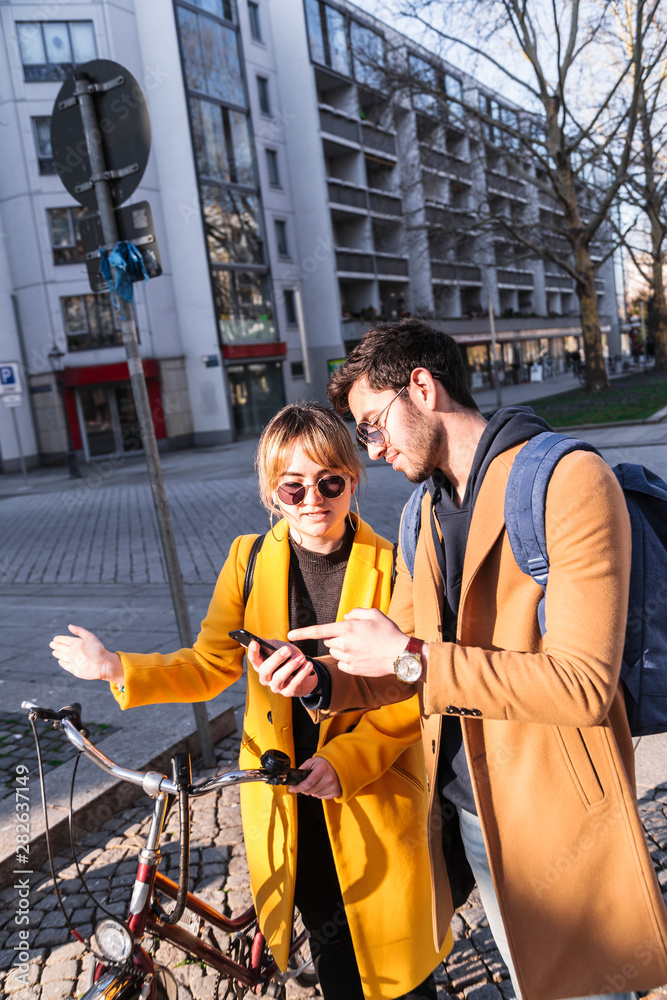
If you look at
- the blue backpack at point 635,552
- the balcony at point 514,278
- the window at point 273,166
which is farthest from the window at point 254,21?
the blue backpack at point 635,552

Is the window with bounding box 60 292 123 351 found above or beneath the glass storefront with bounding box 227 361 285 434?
above

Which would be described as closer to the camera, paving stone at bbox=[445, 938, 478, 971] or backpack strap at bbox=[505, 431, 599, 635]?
backpack strap at bbox=[505, 431, 599, 635]

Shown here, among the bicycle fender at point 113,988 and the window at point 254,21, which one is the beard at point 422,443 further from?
the window at point 254,21

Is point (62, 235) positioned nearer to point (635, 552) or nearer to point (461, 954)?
point (461, 954)

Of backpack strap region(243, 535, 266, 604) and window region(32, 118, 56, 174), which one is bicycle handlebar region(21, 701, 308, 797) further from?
window region(32, 118, 56, 174)

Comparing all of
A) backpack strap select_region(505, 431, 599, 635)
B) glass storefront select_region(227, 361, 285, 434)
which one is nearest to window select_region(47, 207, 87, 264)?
glass storefront select_region(227, 361, 285, 434)

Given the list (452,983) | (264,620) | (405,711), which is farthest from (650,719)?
(452,983)

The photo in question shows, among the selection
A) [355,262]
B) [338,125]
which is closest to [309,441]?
[355,262]

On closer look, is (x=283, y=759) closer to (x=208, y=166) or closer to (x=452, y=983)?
(x=452, y=983)

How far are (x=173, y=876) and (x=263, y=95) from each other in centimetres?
3537

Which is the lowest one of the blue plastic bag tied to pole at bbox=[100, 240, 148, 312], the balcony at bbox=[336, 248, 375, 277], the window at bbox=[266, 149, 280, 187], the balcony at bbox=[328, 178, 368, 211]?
the blue plastic bag tied to pole at bbox=[100, 240, 148, 312]

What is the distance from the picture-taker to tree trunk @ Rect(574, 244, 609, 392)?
22000 millimetres

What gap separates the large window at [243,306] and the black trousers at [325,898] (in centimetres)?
2869

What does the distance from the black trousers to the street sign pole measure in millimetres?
1865
